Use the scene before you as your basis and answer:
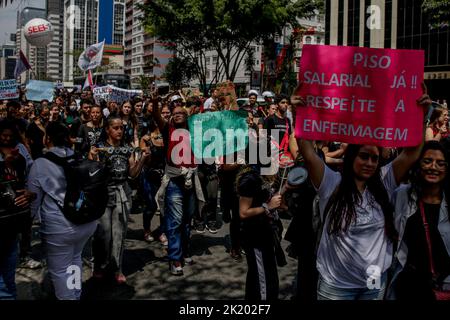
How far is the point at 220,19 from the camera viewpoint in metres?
18.6

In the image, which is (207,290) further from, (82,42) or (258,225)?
(82,42)

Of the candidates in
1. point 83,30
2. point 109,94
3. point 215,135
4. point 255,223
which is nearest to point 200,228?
point 215,135

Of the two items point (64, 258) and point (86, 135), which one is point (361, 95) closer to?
point (64, 258)

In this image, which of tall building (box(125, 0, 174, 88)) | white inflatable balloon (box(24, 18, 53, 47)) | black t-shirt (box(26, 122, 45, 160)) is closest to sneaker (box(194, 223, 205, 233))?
black t-shirt (box(26, 122, 45, 160))

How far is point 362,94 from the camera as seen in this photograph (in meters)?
3.06

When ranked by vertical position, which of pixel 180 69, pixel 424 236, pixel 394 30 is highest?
pixel 394 30

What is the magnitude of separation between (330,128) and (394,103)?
42cm

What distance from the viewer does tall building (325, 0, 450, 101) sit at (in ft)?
127

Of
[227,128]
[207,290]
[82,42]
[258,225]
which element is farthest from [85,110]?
[82,42]

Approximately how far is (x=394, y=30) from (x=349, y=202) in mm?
45043

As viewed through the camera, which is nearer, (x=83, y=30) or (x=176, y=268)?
(x=176, y=268)

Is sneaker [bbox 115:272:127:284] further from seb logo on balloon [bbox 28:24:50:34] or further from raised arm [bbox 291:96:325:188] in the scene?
seb logo on balloon [bbox 28:24:50:34]

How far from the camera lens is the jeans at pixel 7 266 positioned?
342cm

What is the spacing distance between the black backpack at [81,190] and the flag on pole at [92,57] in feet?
44.2
